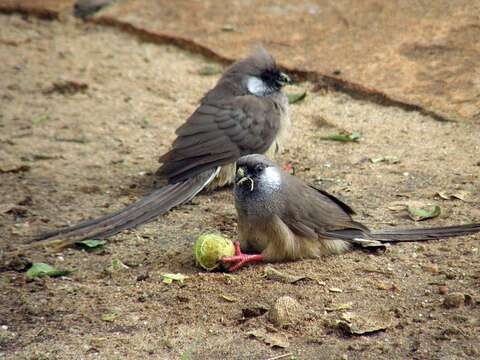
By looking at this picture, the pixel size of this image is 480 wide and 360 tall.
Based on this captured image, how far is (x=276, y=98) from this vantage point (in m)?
7.27

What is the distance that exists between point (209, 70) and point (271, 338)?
5.09 meters

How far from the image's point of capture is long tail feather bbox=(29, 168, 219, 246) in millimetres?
5629

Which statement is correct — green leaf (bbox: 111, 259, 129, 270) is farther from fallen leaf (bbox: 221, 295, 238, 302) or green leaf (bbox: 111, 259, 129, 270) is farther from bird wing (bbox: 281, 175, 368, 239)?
bird wing (bbox: 281, 175, 368, 239)

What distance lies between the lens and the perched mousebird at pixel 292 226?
17.0 ft

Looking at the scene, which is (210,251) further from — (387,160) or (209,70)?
(209,70)

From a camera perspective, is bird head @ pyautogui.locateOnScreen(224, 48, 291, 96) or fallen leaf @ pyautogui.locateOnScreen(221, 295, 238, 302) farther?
bird head @ pyautogui.locateOnScreen(224, 48, 291, 96)

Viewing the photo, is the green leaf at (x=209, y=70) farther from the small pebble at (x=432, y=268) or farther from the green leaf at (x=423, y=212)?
the small pebble at (x=432, y=268)

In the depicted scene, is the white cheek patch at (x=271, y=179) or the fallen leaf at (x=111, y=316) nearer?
the fallen leaf at (x=111, y=316)

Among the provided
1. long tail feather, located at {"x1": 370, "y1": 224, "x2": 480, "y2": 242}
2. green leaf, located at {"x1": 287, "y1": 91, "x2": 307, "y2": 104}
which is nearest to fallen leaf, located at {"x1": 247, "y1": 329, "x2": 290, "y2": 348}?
long tail feather, located at {"x1": 370, "y1": 224, "x2": 480, "y2": 242}

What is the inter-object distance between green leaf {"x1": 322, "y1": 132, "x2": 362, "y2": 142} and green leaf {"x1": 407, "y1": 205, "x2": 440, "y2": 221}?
62.0 inches

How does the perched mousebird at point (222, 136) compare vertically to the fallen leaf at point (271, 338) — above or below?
above

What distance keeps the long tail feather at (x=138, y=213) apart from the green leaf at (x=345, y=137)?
1.23 m

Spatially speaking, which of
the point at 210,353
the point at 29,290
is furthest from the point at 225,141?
the point at 210,353

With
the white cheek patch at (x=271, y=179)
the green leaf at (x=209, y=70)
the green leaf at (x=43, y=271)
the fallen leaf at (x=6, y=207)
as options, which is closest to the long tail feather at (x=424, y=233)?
the white cheek patch at (x=271, y=179)
